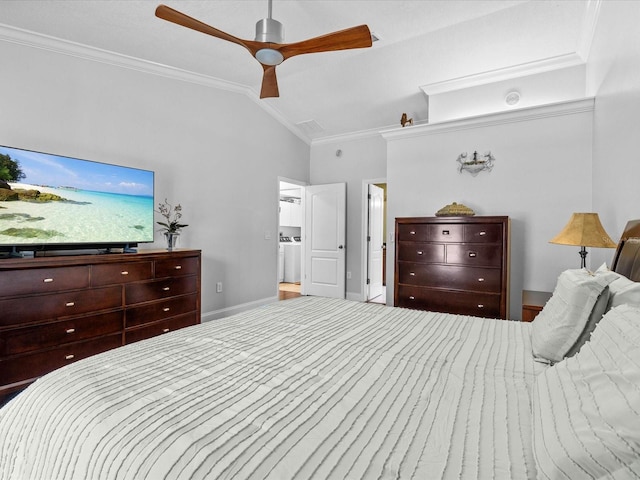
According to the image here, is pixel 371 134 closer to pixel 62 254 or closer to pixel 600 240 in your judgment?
pixel 600 240

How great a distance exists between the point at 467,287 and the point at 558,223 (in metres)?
1.19

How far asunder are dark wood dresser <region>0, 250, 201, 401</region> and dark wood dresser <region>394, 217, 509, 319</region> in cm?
242

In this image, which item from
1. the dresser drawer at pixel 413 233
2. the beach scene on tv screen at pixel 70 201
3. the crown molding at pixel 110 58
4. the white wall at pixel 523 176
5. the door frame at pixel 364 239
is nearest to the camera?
the beach scene on tv screen at pixel 70 201

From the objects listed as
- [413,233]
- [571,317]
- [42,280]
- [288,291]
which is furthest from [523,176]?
[42,280]

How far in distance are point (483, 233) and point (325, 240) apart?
282cm

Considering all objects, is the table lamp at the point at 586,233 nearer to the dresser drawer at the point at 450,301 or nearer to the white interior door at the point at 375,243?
the dresser drawer at the point at 450,301

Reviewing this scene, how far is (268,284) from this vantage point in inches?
201

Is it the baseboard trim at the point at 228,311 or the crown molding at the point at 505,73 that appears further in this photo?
the baseboard trim at the point at 228,311

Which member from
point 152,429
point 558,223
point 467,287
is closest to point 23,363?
point 152,429

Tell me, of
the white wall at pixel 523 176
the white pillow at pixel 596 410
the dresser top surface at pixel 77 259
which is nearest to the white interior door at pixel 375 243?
the white wall at pixel 523 176

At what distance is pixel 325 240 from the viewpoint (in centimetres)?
573

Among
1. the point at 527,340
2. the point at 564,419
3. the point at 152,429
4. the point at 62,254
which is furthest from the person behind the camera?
the point at 62,254

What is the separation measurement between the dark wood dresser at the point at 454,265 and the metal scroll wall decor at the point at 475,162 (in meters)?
0.80

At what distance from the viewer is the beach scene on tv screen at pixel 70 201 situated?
8.05ft
